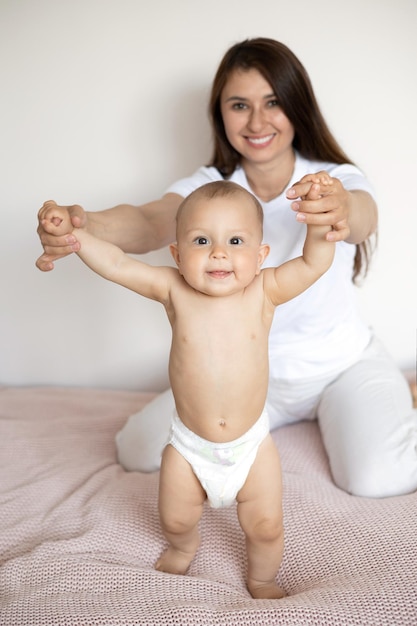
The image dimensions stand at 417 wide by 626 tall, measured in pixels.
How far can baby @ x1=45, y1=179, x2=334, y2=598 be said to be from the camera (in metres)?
1.08

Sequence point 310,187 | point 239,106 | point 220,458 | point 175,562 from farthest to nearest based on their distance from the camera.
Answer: point 239,106 < point 175,562 < point 220,458 < point 310,187

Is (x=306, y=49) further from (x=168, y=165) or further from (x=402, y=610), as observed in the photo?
(x=402, y=610)

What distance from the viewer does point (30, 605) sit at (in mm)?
1137

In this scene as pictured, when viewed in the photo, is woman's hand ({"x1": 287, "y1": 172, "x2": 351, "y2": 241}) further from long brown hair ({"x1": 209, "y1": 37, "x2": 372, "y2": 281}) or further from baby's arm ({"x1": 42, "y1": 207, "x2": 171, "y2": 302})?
long brown hair ({"x1": 209, "y1": 37, "x2": 372, "y2": 281})

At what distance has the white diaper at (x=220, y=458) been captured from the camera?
1148mm

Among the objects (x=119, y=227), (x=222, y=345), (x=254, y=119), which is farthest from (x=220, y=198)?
(x=254, y=119)

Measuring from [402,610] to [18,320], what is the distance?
64.8 inches

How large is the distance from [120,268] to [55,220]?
0.46 feet

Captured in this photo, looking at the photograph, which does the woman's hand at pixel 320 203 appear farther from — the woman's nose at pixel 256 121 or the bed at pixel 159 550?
the bed at pixel 159 550

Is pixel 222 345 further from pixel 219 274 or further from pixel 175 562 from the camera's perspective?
pixel 175 562

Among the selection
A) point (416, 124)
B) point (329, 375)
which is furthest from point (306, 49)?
point (329, 375)

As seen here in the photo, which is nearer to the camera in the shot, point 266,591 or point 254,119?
point 266,591

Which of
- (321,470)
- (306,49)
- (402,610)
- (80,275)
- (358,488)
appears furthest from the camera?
(80,275)

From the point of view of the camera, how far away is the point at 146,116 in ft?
6.53
